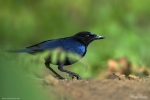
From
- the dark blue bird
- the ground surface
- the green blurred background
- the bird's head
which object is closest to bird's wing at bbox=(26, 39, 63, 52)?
the dark blue bird

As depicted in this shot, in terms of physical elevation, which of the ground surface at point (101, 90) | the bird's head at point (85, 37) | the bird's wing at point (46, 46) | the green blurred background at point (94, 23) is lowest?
the ground surface at point (101, 90)

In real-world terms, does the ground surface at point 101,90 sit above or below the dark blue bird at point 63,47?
below

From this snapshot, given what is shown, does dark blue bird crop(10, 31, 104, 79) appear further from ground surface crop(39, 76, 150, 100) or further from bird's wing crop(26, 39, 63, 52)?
ground surface crop(39, 76, 150, 100)

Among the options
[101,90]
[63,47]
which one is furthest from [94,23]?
[101,90]

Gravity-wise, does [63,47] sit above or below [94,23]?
below

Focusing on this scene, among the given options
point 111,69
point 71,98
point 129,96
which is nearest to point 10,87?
point 71,98

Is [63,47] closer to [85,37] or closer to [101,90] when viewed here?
[85,37]

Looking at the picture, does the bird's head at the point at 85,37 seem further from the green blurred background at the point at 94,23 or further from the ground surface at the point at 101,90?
the ground surface at the point at 101,90

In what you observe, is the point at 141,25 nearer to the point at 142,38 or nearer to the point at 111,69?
the point at 142,38

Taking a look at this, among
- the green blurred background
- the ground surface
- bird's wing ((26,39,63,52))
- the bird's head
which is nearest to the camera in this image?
the ground surface

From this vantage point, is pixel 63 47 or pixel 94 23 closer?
pixel 63 47

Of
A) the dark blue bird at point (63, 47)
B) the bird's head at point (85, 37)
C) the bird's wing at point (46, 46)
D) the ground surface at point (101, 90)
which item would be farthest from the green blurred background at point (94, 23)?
the ground surface at point (101, 90)

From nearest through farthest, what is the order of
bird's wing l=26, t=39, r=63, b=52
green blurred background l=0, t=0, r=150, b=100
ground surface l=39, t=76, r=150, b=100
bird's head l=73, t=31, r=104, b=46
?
ground surface l=39, t=76, r=150, b=100 < bird's wing l=26, t=39, r=63, b=52 < bird's head l=73, t=31, r=104, b=46 < green blurred background l=0, t=0, r=150, b=100
